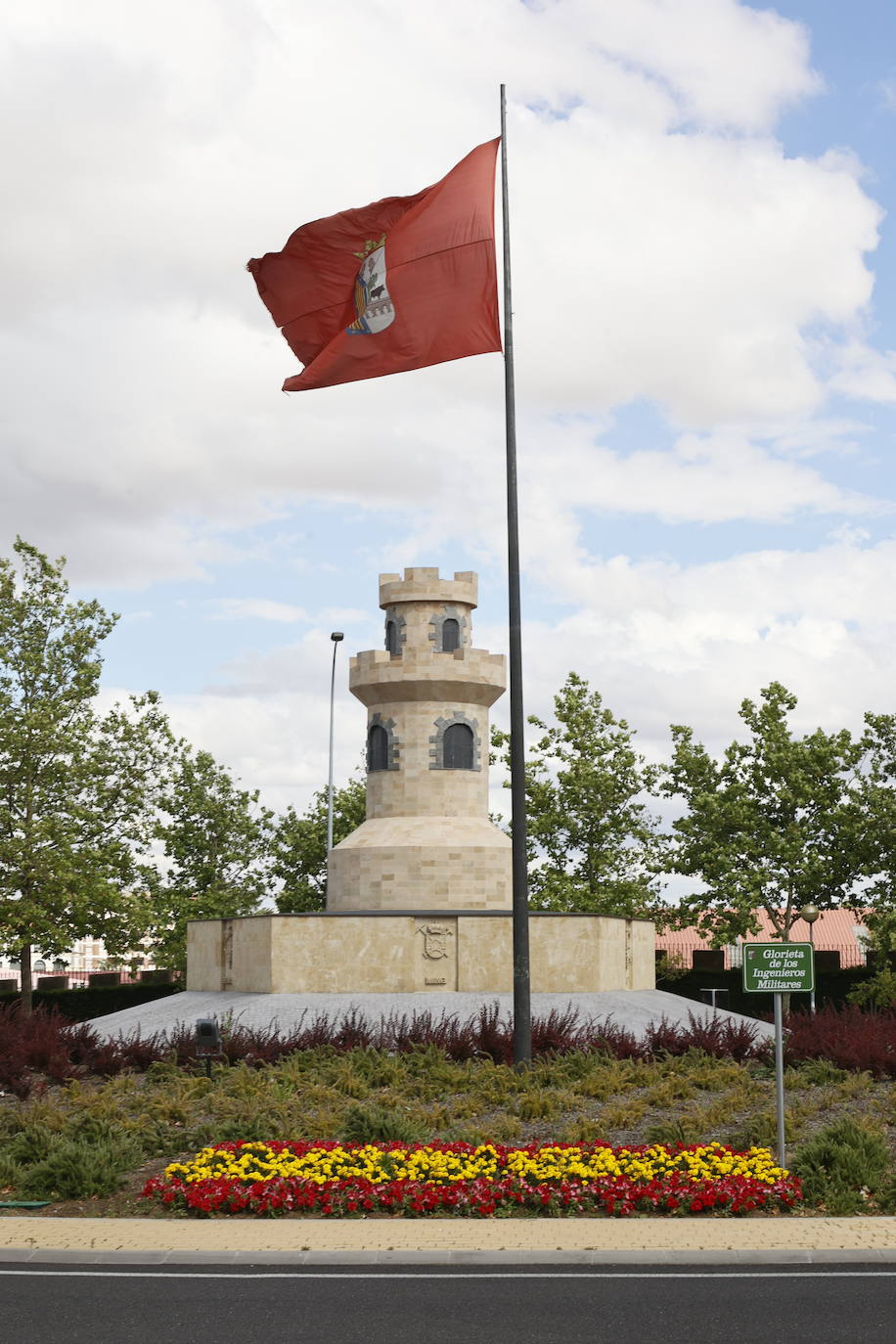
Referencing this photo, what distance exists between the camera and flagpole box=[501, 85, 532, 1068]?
796 inches

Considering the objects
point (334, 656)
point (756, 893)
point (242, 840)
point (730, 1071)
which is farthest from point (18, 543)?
point (730, 1071)

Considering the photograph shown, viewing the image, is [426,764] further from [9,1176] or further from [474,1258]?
[474,1258]

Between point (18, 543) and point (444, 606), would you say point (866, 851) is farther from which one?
point (18, 543)

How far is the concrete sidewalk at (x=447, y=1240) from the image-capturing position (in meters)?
12.2

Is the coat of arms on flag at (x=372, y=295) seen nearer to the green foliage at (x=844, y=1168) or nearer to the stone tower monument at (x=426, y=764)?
the stone tower monument at (x=426, y=764)

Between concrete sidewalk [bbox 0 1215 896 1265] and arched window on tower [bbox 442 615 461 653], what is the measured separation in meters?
18.3

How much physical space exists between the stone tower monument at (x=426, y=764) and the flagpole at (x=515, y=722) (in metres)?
8.23

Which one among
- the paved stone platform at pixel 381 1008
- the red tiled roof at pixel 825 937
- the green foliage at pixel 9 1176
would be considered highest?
the red tiled roof at pixel 825 937

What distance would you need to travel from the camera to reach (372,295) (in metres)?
21.2

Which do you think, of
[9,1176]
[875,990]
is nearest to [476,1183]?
[9,1176]

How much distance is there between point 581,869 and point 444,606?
66.7ft

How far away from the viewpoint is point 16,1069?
20.6m
